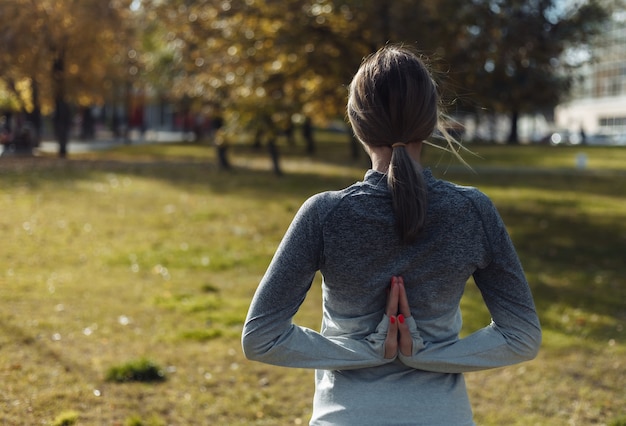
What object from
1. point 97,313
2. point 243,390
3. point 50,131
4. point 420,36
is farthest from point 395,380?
point 50,131

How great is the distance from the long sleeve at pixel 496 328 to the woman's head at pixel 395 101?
0.27 meters

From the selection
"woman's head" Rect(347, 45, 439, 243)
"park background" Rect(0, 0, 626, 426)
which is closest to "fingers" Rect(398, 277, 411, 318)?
"woman's head" Rect(347, 45, 439, 243)

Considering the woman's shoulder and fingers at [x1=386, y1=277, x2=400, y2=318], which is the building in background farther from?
fingers at [x1=386, y1=277, x2=400, y2=318]

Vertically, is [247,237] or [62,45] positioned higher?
[62,45]

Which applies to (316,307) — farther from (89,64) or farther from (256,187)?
(89,64)

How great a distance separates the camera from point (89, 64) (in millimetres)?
31031

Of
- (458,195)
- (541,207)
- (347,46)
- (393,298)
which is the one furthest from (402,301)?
(541,207)

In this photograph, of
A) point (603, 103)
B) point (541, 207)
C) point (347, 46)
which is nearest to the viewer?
point (347, 46)

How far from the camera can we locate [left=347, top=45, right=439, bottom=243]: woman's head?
1987 mm

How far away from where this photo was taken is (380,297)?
208 centimetres

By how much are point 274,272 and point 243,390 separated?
160 inches

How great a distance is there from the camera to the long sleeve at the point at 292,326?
2.03 meters

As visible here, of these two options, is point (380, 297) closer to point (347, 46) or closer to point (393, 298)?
point (393, 298)

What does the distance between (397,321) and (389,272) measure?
0.13 meters
